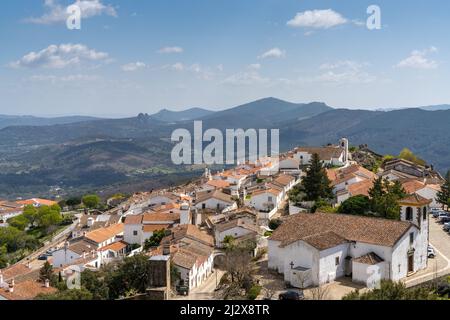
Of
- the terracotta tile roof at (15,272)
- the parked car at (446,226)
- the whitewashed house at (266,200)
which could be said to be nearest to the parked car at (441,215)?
the parked car at (446,226)

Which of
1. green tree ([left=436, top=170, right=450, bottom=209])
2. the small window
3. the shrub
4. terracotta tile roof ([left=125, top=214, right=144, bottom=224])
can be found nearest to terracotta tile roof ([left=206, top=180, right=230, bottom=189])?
terracotta tile roof ([left=125, top=214, right=144, bottom=224])

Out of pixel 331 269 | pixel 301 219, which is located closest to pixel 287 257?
pixel 331 269

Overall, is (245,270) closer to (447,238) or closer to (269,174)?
(447,238)

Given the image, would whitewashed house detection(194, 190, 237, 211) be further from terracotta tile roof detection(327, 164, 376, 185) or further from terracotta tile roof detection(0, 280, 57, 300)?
terracotta tile roof detection(0, 280, 57, 300)

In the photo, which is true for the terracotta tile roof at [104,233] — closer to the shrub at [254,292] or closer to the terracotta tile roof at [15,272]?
the terracotta tile roof at [15,272]

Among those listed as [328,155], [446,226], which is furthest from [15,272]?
[328,155]
